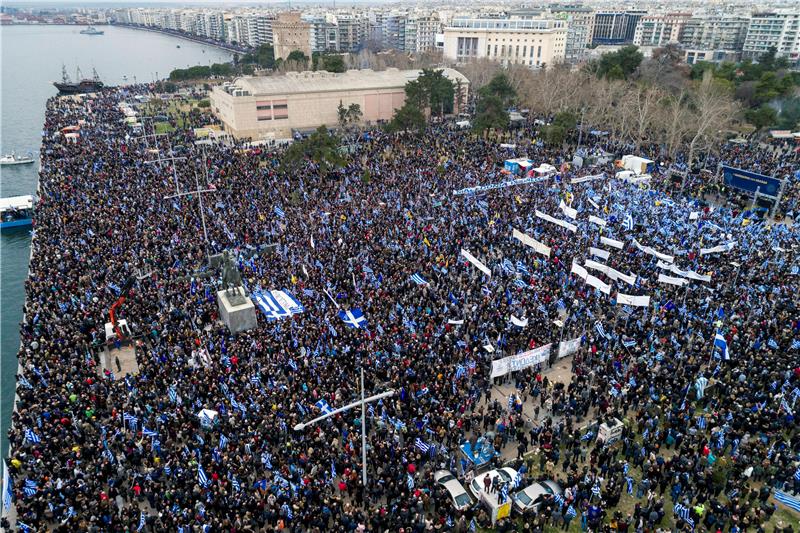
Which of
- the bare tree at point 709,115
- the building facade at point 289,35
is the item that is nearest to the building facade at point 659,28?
the building facade at point 289,35

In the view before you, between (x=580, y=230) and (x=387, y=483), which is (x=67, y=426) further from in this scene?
(x=580, y=230)

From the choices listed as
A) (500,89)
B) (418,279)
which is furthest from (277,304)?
(500,89)

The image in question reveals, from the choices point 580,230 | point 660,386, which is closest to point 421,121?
point 580,230

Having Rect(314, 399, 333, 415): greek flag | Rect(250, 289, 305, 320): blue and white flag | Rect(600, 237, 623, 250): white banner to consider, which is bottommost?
Rect(250, 289, 305, 320): blue and white flag

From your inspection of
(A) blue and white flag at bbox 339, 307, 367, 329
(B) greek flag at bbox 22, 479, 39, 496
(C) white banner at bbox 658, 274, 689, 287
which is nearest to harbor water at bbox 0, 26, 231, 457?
(B) greek flag at bbox 22, 479, 39, 496

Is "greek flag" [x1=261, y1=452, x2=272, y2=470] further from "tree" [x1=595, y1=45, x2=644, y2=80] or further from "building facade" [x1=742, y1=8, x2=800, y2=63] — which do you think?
"building facade" [x1=742, y1=8, x2=800, y2=63]

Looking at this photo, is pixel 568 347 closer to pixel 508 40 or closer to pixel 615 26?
pixel 508 40

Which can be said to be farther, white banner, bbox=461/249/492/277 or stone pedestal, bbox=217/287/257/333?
white banner, bbox=461/249/492/277
